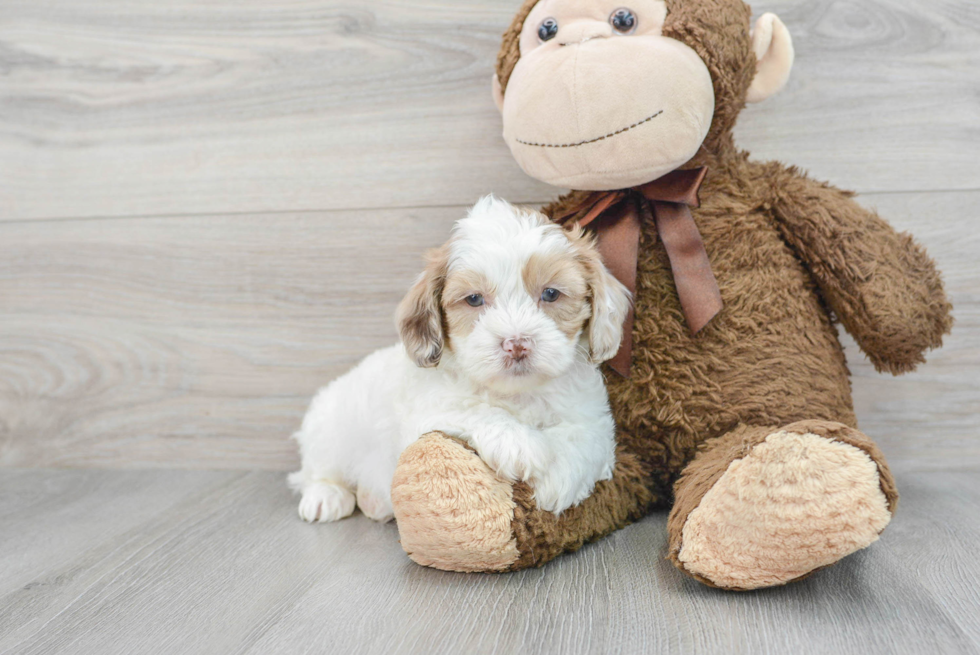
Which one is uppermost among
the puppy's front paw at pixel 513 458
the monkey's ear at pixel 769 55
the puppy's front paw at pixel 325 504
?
the monkey's ear at pixel 769 55

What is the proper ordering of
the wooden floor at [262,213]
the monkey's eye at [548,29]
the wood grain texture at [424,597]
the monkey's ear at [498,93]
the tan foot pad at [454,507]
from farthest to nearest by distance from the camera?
the wooden floor at [262,213], the monkey's ear at [498,93], the monkey's eye at [548,29], the tan foot pad at [454,507], the wood grain texture at [424,597]

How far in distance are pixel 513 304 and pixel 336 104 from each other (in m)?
0.86

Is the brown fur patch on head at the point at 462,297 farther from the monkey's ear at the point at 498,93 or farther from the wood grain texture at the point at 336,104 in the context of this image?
the wood grain texture at the point at 336,104

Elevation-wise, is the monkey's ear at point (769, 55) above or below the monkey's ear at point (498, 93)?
above

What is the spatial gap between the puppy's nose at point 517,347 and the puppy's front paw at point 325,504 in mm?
609

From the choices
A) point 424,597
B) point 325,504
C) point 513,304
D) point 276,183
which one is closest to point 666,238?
point 513,304

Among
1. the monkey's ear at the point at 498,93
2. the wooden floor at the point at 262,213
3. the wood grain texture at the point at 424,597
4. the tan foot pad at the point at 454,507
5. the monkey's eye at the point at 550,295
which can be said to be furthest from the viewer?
the wooden floor at the point at 262,213

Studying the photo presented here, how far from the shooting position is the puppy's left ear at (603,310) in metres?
1.18

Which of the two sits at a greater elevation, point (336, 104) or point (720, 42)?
point (720, 42)

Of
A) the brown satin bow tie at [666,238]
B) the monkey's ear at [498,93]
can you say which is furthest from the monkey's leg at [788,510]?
the monkey's ear at [498,93]

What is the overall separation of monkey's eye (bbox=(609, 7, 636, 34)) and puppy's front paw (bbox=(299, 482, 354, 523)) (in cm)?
105

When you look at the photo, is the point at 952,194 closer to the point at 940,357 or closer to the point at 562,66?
the point at 940,357

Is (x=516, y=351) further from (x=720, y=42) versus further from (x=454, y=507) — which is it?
(x=720, y=42)

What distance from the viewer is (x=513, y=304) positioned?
3.73 feet
